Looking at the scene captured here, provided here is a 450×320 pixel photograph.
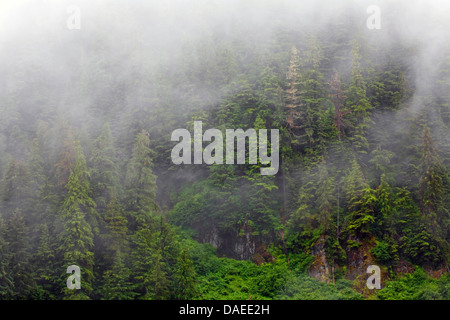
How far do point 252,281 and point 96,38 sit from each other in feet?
176

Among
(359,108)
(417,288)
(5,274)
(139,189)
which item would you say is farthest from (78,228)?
(359,108)

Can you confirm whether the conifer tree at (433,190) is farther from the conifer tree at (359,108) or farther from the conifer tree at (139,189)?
the conifer tree at (139,189)

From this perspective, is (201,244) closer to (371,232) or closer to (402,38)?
(371,232)

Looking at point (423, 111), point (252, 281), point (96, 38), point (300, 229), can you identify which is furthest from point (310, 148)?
point (96, 38)

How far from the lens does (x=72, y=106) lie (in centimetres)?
5753
